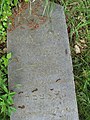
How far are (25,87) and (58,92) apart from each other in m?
0.27

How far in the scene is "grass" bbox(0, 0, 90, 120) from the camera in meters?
2.46

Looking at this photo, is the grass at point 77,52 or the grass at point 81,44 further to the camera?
the grass at point 81,44

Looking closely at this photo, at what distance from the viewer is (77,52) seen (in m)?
2.87

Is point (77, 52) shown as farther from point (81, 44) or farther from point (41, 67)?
point (41, 67)

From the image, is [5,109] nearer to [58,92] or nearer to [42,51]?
[58,92]

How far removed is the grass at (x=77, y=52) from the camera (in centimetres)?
246

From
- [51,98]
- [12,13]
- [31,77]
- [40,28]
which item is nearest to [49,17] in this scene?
[40,28]

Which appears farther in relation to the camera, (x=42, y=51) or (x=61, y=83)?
(x=42, y=51)

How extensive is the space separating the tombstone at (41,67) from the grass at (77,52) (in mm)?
77

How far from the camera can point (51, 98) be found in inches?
94.6

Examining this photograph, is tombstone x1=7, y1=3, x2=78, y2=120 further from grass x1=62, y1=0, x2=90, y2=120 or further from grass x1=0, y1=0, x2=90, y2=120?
grass x1=62, y1=0, x2=90, y2=120

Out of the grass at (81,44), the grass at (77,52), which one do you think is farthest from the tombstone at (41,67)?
the grass at (81,44)

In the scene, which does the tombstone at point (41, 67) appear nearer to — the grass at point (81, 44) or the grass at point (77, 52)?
the grass at point (77, 52)

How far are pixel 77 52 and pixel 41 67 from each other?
0.49 m
